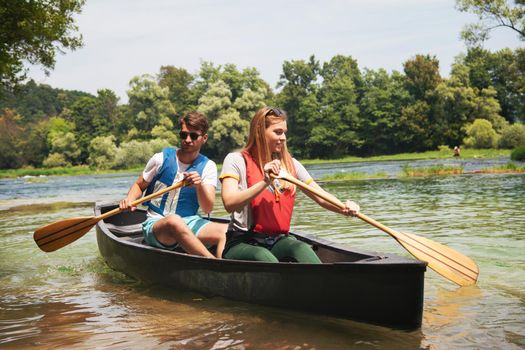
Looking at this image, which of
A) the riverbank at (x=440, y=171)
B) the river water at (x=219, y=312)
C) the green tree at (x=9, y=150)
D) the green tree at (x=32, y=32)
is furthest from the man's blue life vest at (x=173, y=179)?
the green tree at (x=9, y=150)

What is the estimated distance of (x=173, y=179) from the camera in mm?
4578

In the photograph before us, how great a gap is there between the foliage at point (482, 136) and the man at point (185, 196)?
37490 mm

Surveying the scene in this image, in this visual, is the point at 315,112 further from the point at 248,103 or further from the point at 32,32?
the point at 32,32

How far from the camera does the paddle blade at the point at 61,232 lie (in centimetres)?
520

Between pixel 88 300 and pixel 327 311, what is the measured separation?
2.11 metres

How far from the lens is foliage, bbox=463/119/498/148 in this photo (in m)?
39.3

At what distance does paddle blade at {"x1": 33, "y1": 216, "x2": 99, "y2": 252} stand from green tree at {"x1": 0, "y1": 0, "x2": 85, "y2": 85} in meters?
8.46

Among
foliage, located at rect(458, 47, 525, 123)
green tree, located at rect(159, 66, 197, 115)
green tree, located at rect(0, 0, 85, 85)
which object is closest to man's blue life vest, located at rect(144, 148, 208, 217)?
green tree, located at rect(0, 0, 85, 85)

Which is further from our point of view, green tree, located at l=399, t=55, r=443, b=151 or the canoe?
green tree, located at l=399, t=55, r=443, b=151

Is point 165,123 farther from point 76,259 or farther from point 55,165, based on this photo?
point 76,259

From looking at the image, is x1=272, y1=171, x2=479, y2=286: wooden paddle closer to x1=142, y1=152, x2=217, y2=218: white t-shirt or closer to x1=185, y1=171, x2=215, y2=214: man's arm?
x1=185, y1=171, x2=215, y2=214: man's arm

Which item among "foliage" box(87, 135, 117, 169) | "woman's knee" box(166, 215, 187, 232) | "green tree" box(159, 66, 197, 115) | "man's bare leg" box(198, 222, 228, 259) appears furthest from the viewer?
"green tree" box(159, 66, 197, 115)

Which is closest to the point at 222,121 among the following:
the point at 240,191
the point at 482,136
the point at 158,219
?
the point at 482,136

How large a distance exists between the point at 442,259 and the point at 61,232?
3358 millimetres
